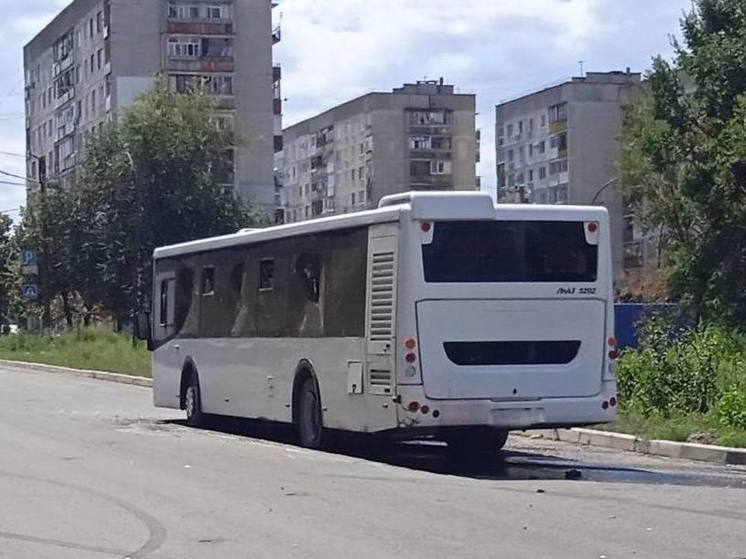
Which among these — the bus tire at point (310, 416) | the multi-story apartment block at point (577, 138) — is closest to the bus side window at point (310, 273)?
the bus tire at point (310, 416)

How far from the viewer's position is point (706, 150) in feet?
130

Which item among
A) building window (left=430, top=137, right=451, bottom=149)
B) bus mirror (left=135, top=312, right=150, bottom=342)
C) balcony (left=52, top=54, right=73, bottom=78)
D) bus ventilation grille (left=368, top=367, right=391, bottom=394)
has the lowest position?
bus ventilation grille (left=368, top=367, right=391, bottom=394)

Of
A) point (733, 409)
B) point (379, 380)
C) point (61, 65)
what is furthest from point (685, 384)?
point (61, 65)

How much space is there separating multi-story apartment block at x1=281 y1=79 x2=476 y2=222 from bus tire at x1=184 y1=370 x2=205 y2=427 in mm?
74262

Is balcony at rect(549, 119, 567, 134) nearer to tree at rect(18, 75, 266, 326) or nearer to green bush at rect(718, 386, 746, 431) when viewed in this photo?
tree at rect(18, 75, 266, 326)

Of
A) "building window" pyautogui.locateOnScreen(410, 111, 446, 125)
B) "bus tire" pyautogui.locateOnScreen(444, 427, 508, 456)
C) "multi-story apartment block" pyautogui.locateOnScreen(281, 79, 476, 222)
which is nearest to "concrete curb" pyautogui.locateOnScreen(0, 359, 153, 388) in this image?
"bus tire" pyautogui.locateOnScreen(444, 427, 508, 456)

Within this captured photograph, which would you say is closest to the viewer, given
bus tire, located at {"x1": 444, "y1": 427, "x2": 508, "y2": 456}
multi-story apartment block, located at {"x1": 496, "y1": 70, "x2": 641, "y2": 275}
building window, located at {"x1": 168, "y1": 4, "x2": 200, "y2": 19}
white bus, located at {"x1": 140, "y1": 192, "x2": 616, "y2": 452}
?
white bus, located at {"x1": 140, "y1": 192, "x2": 616, "y2": 452}

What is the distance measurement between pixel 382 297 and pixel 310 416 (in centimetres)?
289

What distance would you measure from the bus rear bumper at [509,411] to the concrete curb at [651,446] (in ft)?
4.72

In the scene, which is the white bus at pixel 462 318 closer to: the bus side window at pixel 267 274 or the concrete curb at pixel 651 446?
the concrete curb at pixel 651 446

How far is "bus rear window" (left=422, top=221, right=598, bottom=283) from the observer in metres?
16.0

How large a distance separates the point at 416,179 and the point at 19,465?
86.4 m

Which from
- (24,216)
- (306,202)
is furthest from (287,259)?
(306,202)

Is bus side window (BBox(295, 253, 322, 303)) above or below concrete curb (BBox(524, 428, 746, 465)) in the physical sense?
above
